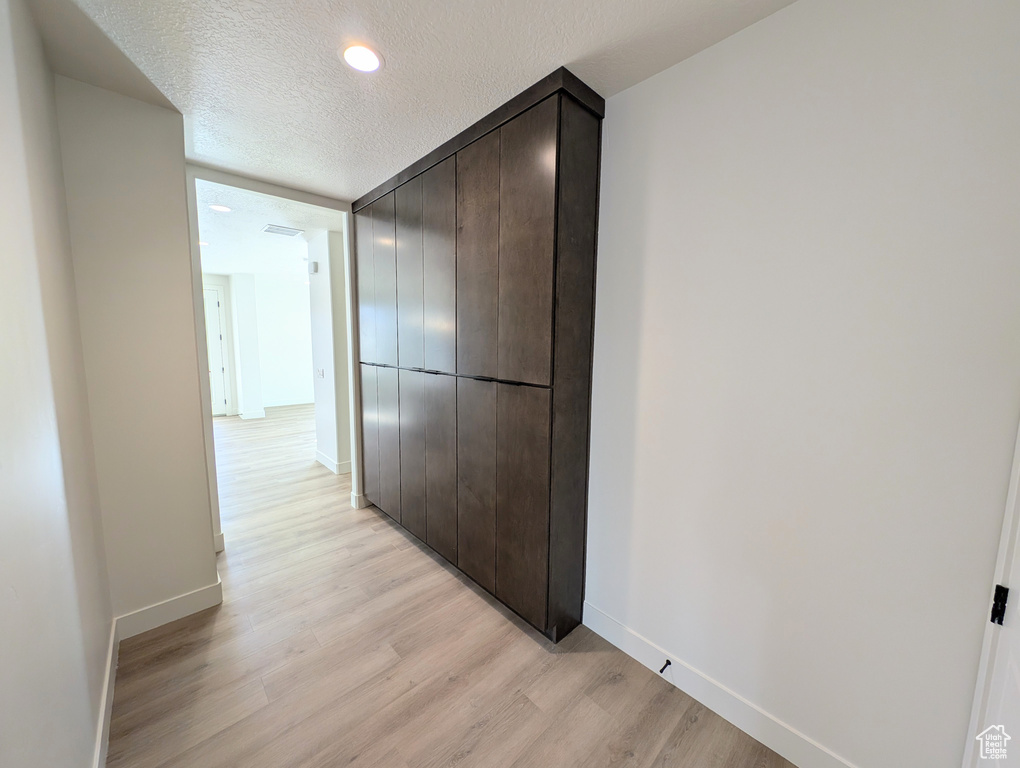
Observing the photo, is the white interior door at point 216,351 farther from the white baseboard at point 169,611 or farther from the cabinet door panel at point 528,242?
the cabinet door panel at point 528,242

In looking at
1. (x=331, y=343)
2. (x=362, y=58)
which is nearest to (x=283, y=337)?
(x=331, y=343)

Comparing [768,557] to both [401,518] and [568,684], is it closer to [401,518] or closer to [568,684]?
[568,684]

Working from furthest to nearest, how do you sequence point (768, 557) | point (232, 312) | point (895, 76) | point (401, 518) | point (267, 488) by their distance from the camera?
→ 1. point (232, 312)
2. point (267, 488)
3. point (401, 518)
4. point (768, 557)
5. point (895, 76)

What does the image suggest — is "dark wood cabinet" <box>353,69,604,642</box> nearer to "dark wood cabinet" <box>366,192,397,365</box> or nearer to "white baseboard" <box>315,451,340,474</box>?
"dark wood cabinet" <box>366,192,397,365</box>

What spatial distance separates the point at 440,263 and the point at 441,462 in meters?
1.23

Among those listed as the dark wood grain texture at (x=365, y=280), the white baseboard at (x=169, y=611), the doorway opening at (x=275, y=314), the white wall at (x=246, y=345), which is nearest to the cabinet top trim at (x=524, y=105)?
the dark wood grain texture at (x=365, y=280)

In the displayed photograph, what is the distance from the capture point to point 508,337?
1.82 m

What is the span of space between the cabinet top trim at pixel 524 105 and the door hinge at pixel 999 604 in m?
2.10

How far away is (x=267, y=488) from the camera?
3670 mm

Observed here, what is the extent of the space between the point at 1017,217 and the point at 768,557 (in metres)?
1.18

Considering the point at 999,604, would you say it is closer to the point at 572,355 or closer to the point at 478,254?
the point at 572,355

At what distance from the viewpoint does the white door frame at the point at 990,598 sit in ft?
3.05

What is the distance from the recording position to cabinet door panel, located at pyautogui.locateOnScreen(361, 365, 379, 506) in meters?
3.06

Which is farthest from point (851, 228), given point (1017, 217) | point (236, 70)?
point (236, 70)
